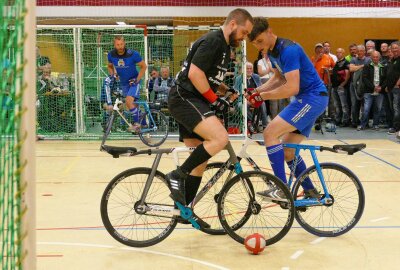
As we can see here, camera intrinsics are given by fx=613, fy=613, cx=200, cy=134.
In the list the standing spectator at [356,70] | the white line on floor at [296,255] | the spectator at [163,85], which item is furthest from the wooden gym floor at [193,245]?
the standing spectator at [356,70]

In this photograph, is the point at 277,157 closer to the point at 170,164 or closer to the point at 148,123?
the point at 170,164

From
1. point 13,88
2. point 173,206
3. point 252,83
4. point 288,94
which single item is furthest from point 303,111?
point 252,83

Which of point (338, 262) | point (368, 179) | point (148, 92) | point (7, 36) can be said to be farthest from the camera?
point (148, 92)

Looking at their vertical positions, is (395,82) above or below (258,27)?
below

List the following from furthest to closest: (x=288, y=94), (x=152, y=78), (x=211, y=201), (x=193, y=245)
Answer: (x=152, y=78), (x=211, y=201), (x=288, y=94), (x=193, y=245)

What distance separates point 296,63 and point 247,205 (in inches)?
53.2

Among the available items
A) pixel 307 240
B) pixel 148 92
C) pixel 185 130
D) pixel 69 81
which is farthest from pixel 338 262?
pixel 69 81

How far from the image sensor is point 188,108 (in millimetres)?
5125

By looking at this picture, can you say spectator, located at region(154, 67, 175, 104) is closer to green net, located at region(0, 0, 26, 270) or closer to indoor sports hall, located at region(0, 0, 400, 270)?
indoor sports hall, located at region(0, 0, 400, 270)

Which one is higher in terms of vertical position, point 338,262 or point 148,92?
point 148,92

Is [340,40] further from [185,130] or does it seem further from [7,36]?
[7,36]

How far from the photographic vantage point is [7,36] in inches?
131

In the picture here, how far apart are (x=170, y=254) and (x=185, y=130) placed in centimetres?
111

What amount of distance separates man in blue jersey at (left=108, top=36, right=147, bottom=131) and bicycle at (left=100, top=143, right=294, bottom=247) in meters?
6.05
